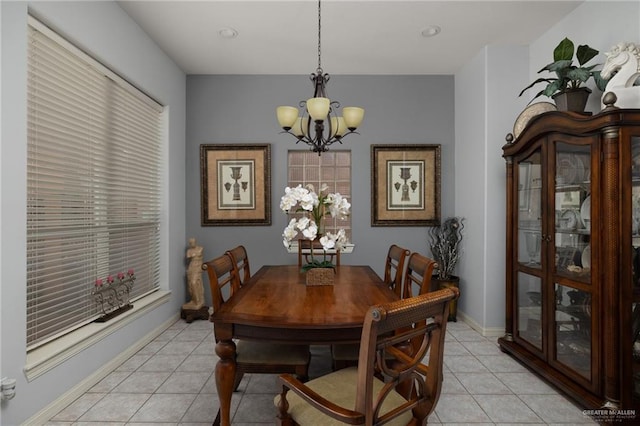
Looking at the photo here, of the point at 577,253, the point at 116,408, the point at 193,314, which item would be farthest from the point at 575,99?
the point at 193,314

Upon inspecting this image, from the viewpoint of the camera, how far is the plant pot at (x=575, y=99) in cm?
231

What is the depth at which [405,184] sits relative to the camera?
404 centimetres

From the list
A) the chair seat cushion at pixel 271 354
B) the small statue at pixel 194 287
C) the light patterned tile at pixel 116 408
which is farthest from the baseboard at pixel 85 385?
the chair seat cushion at pixel 271 354

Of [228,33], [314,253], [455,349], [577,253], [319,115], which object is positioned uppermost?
[228,33]

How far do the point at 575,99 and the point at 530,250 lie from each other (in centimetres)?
113

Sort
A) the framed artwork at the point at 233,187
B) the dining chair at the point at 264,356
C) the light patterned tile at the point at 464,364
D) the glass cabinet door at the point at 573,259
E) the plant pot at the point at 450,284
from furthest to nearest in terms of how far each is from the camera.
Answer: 1. the framed artwork at the point at 233,187
2. the plant pot at the point at 450,284
3. the light patterned tile at the point at 464,364
4. the glass cabinet door at the point at 573,259
5. the dining chair at the point at 264,356

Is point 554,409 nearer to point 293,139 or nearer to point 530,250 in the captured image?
point 530,250

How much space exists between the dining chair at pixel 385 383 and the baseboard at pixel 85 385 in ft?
5.28

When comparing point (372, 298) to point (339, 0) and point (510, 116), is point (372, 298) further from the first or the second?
point (510, 116)

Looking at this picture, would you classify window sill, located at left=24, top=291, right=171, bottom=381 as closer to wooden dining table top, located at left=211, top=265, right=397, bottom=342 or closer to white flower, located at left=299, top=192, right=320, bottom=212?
wooden dining table top, located at left=211, top=265, right=397, bottom=342

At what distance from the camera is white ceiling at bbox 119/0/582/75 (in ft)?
8.77

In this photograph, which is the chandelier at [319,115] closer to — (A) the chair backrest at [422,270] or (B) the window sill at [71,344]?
(A) the chair backrest at [422,270]

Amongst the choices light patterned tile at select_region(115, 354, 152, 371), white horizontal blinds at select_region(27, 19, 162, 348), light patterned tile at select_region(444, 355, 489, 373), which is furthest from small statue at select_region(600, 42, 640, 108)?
light patterned tile at select_region(115, 354, 152, 371)

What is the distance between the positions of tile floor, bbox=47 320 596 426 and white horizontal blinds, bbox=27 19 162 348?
0.53 m
